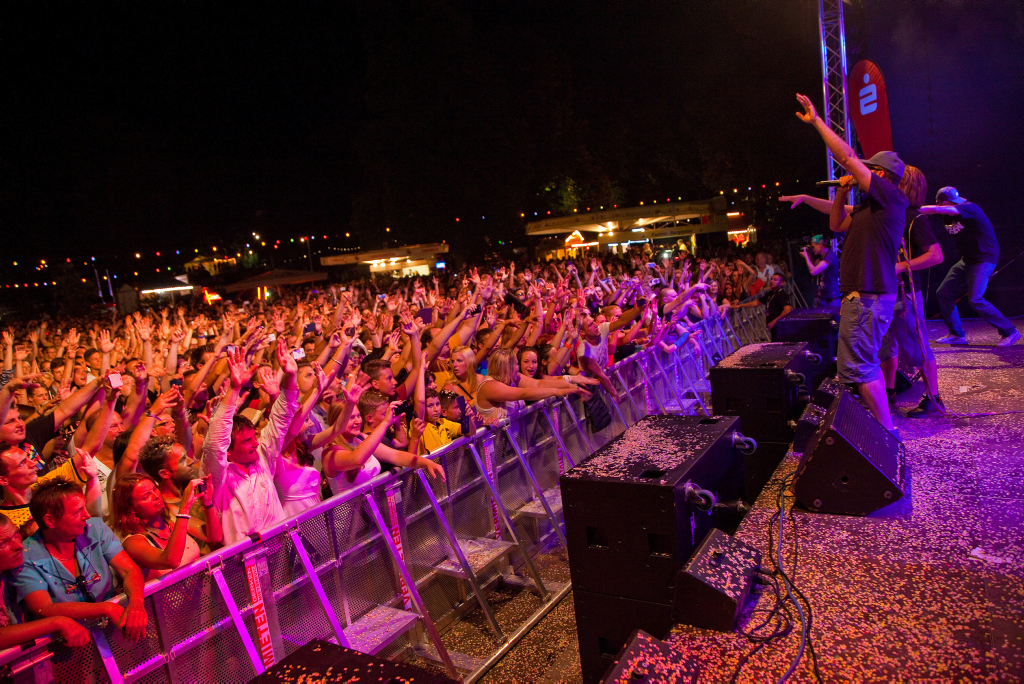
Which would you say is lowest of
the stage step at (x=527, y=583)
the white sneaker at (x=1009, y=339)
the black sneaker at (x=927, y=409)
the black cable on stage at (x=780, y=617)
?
the stage step at (x=527, y=583)

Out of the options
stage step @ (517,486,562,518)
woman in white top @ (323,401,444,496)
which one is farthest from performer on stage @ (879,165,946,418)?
woman in white top @ (323,401,444,496)

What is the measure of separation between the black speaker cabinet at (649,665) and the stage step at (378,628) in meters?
1.87

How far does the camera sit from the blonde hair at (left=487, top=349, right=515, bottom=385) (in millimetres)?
5199

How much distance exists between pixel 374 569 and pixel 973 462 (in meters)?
3.45

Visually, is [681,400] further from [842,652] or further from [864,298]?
[842,652]

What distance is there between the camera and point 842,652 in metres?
1.88

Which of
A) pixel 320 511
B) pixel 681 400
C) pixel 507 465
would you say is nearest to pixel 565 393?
pixel 507 465

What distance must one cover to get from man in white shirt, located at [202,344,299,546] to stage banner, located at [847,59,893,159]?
36.8 feet

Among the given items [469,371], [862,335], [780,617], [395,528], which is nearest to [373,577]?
[395,528]

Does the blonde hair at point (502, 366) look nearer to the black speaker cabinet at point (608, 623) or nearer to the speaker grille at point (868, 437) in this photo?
the speaker grille at point (868, 437)

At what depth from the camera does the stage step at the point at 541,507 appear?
4.69m

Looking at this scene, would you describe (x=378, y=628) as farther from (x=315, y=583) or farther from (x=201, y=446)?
(x=201, y=446)

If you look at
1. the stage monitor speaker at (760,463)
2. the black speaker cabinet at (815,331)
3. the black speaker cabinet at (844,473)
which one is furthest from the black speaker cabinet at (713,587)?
the black speaker cabinet at (815,331)

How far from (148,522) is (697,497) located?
2737mm
